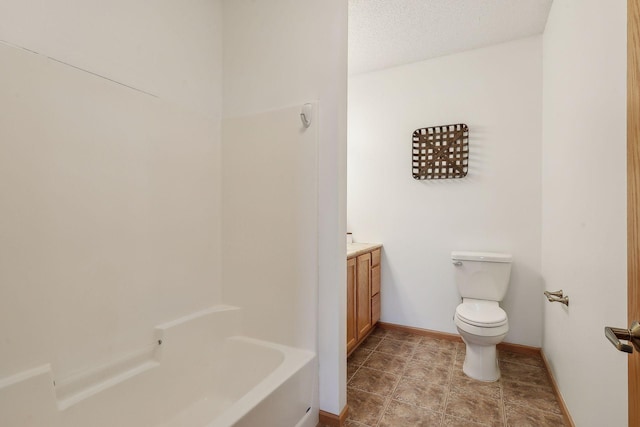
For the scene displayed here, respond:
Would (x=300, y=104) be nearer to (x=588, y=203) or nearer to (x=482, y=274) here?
(x=588, y=203)

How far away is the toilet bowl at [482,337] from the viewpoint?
205 cm

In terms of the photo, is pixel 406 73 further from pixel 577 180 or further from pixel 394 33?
pixel 577 180

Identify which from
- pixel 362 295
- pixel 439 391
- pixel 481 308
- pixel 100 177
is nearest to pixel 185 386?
pixel 100 177

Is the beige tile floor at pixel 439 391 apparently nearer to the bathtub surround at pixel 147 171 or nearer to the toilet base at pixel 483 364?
the toilet base at pixel 483 364

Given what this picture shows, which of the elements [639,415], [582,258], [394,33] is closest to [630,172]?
[639,415]

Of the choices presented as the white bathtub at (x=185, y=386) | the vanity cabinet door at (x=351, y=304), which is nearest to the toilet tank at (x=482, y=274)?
the vanity cabinet door at (x=351, y=304)

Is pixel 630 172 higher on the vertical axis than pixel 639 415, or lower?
higher

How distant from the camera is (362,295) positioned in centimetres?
253

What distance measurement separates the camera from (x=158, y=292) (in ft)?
5.30

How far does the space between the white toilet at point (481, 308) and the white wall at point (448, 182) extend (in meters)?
0.18

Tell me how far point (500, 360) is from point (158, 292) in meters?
2.55

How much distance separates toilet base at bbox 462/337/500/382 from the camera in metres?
2.12

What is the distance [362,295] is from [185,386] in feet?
4.69

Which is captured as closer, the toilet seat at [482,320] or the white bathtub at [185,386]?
the white bathtub at [185,386]
